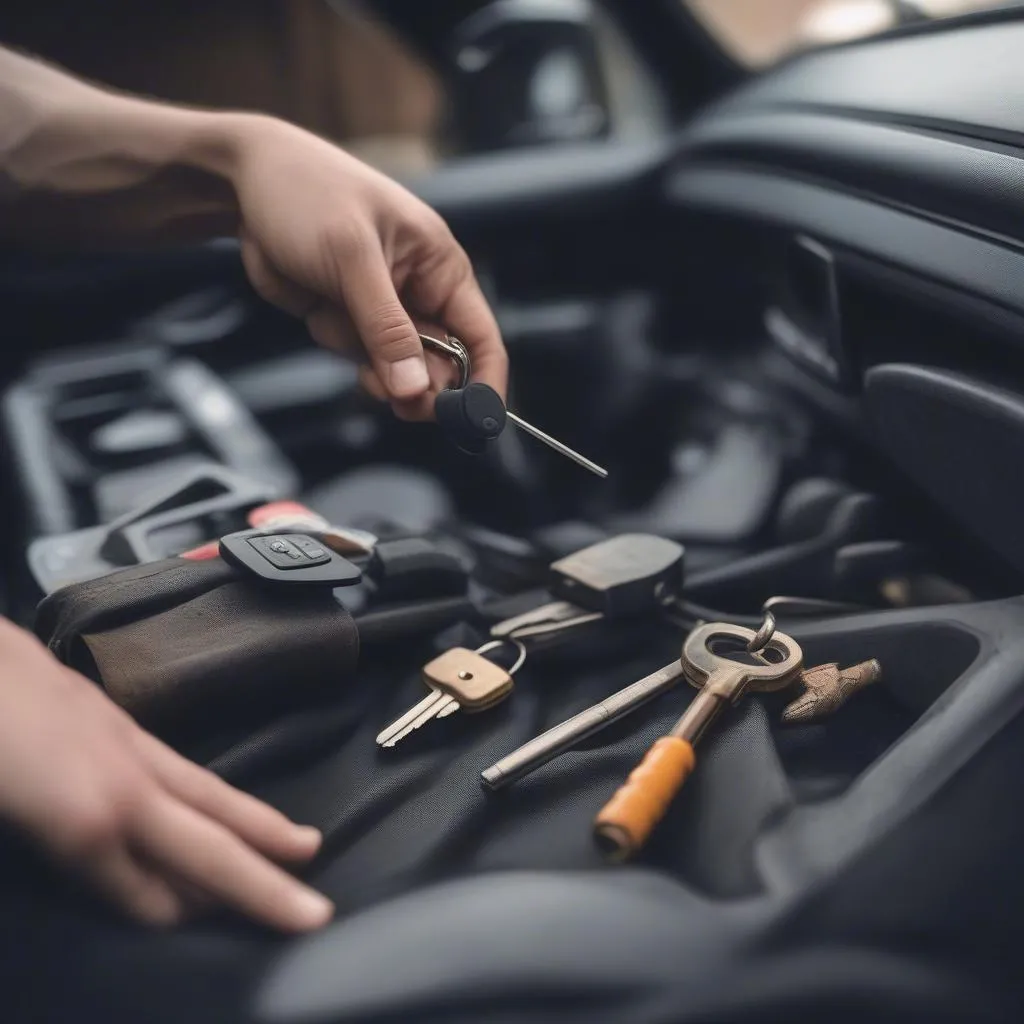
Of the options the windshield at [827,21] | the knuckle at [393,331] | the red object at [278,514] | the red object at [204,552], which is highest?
the windshield at [827,21]

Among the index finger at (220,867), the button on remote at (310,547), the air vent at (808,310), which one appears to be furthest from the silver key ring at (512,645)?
the air vent at (808,310)

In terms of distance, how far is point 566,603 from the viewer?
2.14 ft

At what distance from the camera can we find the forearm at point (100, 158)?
2.63 ft

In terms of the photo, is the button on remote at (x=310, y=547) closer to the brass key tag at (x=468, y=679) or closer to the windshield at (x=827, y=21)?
the brass key tag at (x=468, y=679)

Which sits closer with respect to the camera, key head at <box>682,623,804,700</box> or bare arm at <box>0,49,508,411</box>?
key head at <box>682,623,804,700</box>

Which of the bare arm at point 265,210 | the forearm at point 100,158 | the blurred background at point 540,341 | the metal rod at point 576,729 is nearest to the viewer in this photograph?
the metal rod at point 576,729

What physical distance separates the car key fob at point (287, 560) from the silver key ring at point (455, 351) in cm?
20

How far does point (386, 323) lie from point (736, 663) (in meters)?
0.34

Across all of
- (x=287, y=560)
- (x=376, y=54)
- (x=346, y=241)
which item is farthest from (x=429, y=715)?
(x=376, y=54)

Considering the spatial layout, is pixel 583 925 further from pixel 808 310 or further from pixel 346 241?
pixel 808 310

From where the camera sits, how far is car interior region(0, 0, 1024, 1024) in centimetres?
44

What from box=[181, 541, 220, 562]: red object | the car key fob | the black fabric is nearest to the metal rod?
the black fabric

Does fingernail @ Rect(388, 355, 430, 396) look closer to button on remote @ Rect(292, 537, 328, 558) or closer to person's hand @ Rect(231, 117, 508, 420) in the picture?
person's hand @ Rect(231, 117, 508, 420)

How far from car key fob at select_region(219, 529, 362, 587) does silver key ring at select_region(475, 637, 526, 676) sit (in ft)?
0.32
